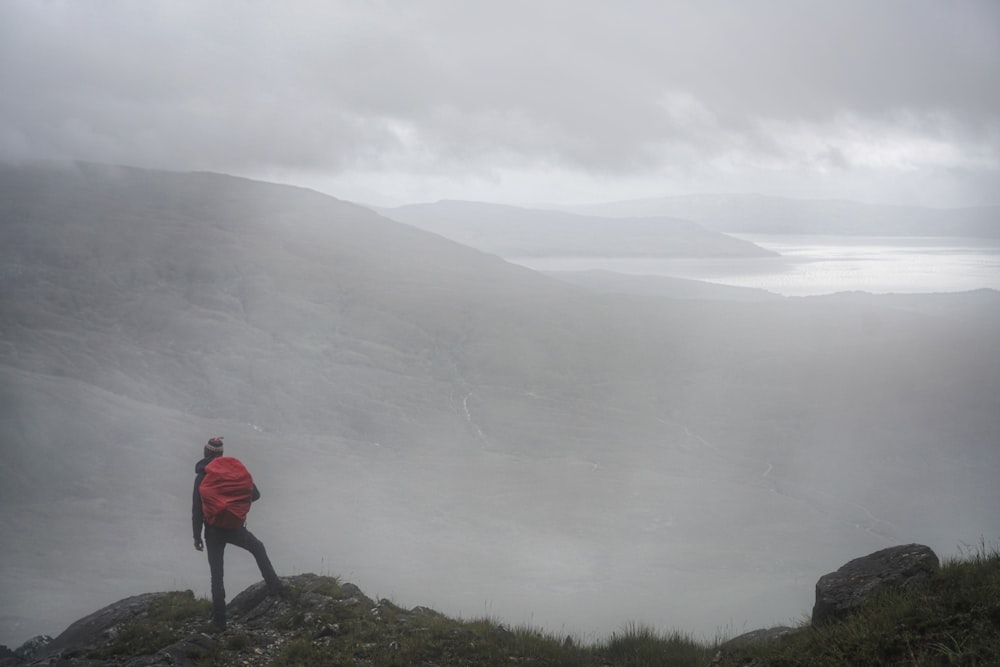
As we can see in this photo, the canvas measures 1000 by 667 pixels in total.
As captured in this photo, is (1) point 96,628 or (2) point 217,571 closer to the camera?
(2) point 217,571

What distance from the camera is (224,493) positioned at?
10898 millimetres

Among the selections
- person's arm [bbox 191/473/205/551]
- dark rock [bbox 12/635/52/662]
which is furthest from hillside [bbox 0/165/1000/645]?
person's arm [bbox 191/473/205/551]

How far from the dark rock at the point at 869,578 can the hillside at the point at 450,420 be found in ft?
163

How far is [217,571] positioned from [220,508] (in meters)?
1.16

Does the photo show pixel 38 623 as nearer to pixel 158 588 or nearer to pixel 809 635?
pixel 158 588

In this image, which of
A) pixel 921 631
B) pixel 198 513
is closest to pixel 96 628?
pixel 198 513

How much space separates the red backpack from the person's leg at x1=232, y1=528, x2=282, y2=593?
A: 0.28 metres

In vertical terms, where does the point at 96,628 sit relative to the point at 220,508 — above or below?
below

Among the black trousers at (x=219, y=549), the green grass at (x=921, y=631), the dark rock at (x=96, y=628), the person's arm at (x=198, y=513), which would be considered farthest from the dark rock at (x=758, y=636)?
the dark rock at (x=96, y=628)

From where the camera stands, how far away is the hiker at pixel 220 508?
10.8 m

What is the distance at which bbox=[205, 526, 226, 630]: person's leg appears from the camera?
→ 11102 millimetres

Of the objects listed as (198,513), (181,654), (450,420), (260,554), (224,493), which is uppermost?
(224,493)

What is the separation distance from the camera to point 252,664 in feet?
33.0

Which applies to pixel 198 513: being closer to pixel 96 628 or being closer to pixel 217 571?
pixel 217 571
